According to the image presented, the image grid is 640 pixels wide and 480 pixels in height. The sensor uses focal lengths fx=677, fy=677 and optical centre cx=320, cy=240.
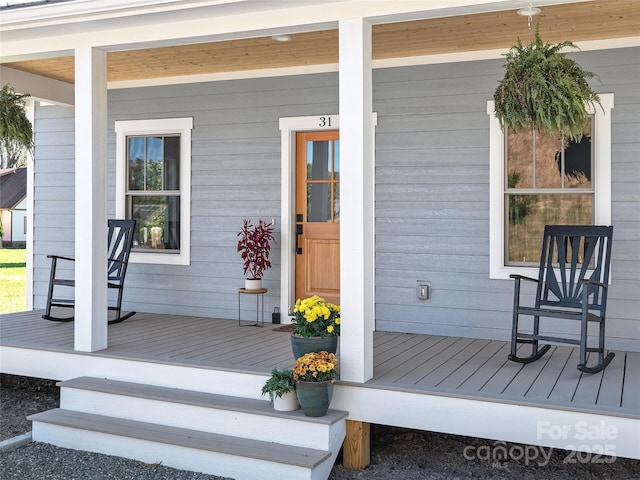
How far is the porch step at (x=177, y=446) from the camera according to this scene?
11.9 feet

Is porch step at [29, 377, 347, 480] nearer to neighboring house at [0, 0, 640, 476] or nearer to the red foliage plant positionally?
neighboring house at [0, 0, 640, 476]

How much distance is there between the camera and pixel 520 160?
5.33 meters

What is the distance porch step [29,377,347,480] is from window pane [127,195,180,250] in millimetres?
2380

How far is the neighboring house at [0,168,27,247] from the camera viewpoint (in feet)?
85.7

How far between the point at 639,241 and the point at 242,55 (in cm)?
345

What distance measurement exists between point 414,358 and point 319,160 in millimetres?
2231

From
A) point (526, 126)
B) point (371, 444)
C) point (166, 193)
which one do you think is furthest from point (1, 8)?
point (371, 444)

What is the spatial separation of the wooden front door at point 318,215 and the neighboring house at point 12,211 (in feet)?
72.7

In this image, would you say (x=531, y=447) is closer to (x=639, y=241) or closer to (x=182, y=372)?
(x=639, y=241)

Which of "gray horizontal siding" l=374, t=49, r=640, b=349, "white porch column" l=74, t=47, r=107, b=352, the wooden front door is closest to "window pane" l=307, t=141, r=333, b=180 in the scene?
the wooden front door

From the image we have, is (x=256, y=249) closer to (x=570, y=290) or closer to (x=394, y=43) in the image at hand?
(x=394, y=43)

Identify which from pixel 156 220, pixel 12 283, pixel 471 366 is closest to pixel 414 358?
pixel 471 366

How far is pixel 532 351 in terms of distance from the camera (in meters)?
4.77

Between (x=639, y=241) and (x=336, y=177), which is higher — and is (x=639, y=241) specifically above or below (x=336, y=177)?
below
